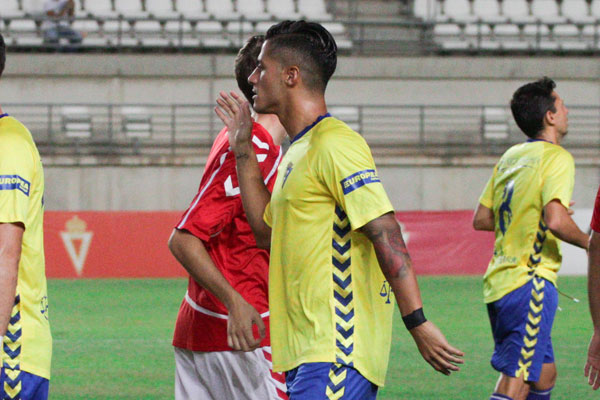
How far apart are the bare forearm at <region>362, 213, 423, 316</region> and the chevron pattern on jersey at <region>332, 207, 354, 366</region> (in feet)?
0.38

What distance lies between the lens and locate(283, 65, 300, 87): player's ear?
3.10m

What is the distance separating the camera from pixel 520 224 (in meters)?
4.91

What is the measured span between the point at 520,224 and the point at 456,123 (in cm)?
1681

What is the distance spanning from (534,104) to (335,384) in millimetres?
2677

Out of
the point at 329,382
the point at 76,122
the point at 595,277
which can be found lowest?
the point at 76,122

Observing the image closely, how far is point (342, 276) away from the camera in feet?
9.68

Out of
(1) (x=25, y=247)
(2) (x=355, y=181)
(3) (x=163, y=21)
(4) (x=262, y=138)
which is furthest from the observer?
(3) (x=163, y=21)

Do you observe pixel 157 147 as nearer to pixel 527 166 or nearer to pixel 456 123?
pixel 456 123

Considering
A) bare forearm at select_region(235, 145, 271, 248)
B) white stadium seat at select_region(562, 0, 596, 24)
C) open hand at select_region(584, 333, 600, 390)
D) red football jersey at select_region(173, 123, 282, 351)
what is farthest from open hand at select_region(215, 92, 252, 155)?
white stadium seat at select_region(562, 0, 596, 24)

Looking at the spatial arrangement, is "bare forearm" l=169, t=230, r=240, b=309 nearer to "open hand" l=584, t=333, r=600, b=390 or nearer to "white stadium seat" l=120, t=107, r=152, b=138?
"open hand" l=584, t=333, r=600, b=390

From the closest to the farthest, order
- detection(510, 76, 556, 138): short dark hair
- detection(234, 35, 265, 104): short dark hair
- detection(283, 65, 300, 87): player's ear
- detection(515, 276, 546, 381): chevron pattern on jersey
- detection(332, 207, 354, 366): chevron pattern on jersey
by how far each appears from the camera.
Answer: detection(332, 207, 354, 366): chevron pattern on jersey
detection(283, 65, 300, 87): player's ear
detection(234, 35, 265, 104): short dark hair
detection(515, 276, 546, 381): chevron pattern on jersey
detection(510, 76, 556, 138): short dark hair

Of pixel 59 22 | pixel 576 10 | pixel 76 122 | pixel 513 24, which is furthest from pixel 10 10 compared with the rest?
pixel 576 10

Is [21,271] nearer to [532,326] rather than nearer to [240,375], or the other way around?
[240,375]

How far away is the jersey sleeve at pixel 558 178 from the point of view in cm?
478
